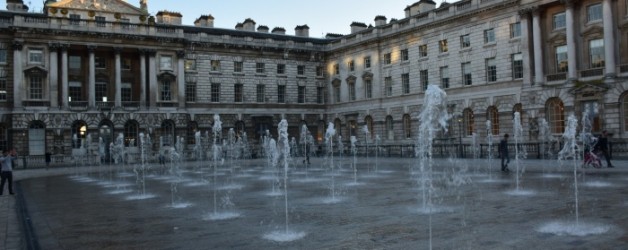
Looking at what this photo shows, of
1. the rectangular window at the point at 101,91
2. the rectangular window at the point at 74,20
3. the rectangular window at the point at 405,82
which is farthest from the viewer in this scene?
the rectangular window at the point at 101,91

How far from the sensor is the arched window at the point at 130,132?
4909 centimetres

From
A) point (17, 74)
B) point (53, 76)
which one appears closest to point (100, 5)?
point (53, 76)

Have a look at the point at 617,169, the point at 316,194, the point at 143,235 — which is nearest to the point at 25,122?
the point at 316,194

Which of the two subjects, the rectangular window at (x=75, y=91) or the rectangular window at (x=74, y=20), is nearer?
the rectangular window at (x=74, y=20)

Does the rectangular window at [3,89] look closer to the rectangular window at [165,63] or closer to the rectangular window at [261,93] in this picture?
the rectangular window at [165,63]

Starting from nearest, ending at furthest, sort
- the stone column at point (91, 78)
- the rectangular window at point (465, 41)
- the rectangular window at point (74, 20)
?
1. the rectangular window at point (465, 41)
2. the rectangular window at point (74, 20)
3. the stone column at point (91, 78)

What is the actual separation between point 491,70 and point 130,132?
1292 inches

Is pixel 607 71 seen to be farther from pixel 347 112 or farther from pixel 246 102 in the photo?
pixel 246 102

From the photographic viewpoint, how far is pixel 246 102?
54.9m

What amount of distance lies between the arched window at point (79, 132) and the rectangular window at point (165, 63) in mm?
8970

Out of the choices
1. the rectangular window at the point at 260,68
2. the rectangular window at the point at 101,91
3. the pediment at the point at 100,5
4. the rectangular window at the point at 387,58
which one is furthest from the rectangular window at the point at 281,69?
the rectangular window at the point at 101,91

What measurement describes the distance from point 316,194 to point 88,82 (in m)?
38.9

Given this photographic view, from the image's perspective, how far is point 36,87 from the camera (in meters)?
46.4

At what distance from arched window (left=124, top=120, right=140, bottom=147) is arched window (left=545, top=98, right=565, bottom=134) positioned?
35.6 m
